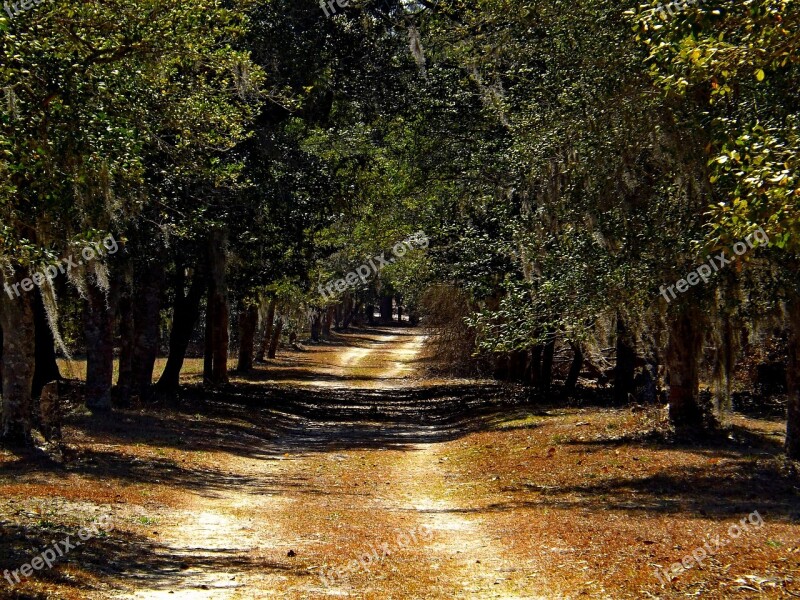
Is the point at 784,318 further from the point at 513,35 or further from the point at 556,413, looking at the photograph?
the point at 556,413

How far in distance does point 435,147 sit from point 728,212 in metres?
17.3

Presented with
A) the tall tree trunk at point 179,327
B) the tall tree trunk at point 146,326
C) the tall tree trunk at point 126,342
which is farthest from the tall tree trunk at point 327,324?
the tall tree trunk at point 146,326

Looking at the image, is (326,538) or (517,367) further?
(517,367)

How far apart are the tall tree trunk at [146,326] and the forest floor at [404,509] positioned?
114 cm

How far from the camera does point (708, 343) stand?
18734 millimetres

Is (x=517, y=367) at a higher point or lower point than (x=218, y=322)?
lower

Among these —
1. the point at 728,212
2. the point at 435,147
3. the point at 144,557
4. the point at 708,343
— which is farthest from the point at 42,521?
the point at 435,147

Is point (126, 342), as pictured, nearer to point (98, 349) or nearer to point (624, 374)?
point (98, 349)

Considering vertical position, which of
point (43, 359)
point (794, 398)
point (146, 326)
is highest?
point (146, 326)

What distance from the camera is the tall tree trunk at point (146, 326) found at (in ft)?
76.3

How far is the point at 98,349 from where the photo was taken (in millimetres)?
20781

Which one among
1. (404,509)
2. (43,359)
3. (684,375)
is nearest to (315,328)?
(43,359)

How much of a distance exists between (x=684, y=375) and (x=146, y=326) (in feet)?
43.4

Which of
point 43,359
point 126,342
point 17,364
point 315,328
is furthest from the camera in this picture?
point 315,328
